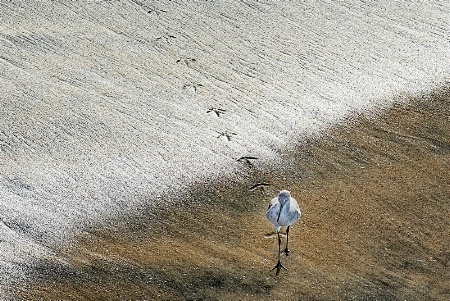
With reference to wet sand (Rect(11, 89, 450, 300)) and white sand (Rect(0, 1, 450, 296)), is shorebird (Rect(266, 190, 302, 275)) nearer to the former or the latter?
wet sand (Rect(11, 89, 450, 300))

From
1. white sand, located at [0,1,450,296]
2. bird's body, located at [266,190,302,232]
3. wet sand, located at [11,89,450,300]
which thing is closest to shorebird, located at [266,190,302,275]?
bird's body, located at [266,190,302,232]

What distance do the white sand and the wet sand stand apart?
273 mm

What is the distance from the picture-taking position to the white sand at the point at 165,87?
7.77 m

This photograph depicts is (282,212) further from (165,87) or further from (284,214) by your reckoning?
(165,87)

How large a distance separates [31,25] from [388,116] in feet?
15.5

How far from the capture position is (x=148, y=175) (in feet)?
26.1

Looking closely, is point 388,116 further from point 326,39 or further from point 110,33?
point 110,33

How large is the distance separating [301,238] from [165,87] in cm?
292

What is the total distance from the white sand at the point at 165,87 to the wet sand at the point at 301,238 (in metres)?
0.27

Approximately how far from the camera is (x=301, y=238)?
285 inches

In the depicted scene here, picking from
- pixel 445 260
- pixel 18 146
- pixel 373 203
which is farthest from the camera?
pixel 18 146

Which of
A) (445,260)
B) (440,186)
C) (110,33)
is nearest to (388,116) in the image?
(440,186)

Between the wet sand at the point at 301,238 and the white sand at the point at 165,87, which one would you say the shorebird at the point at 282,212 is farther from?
the white sand at the point at 165,87

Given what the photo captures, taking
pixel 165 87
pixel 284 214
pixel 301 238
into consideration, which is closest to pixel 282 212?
pixel 284 214
